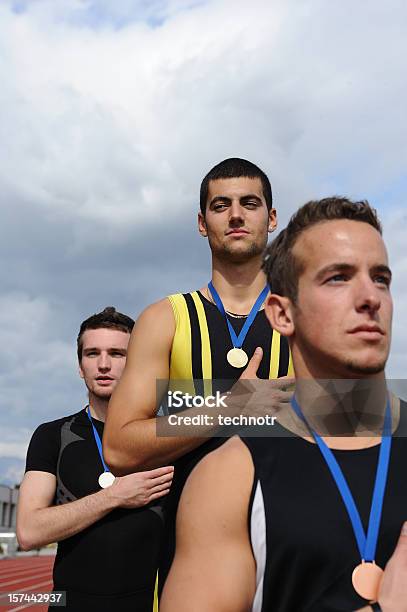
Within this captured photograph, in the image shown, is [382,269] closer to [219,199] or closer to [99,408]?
[219,199]

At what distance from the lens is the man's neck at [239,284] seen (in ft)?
11.8

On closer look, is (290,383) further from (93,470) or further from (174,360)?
(93,470)

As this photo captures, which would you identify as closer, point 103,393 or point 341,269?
point 341,269

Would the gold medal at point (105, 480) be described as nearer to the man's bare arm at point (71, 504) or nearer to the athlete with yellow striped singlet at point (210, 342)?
the man's bare arm at point (71, 504)

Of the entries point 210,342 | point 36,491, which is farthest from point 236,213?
point 36,491

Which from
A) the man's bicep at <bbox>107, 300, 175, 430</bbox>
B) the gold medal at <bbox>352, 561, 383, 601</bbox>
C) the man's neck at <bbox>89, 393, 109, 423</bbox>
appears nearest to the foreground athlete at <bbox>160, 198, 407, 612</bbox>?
the gold medal at <bbox>352, 561, 383, 601</bbox>

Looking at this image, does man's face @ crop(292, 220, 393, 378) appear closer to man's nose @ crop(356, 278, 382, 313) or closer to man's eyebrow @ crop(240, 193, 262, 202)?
man's nose @ crop(356, 278, 382, 313)

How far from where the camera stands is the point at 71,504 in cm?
451

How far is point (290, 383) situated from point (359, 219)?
0.78 m

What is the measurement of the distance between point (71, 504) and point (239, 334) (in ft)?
5.73

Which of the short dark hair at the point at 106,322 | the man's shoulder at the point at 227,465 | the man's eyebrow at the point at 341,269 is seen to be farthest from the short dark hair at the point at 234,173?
the man's shoulder at the point at 227,465

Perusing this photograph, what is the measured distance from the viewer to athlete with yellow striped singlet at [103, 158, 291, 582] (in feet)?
9.86

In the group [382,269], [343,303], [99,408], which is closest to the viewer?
[343,303]

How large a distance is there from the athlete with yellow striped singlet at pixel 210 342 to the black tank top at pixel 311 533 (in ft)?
1.88
